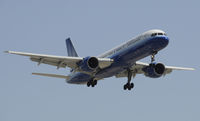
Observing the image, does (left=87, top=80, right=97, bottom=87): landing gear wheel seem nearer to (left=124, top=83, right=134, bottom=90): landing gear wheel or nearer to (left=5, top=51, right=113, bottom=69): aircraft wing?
(left=5, top=51, right=113, bottom=69): aircraft wing

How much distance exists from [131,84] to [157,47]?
9.43 meters

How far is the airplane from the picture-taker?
47928mm

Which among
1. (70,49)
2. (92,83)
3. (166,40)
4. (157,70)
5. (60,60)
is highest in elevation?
(70,49)

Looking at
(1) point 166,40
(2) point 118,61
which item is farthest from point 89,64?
(1) point 166,40

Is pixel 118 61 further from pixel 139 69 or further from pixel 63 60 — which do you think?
pixel 139 69

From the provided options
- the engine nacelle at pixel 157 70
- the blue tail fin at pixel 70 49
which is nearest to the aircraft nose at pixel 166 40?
the engine nacelle at pixel 157 70

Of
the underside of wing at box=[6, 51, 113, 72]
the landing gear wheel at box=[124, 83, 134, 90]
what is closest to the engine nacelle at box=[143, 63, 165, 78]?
the landing gear wheel at box=[124, 83, 134, 90]

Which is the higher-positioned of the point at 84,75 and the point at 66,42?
the point at 66,42

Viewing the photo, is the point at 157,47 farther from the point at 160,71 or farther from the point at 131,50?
the point at 160,71

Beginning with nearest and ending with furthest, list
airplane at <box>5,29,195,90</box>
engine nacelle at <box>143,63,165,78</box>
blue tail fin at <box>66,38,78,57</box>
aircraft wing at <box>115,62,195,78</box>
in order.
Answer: airplane at <box>5,29,195,90</box> < engine nacelle at <box>143,63,165,78</box> < aircraft wing at <box>115,62,195,78</box> < blue tail fin at <box>66,38,78,57</box>

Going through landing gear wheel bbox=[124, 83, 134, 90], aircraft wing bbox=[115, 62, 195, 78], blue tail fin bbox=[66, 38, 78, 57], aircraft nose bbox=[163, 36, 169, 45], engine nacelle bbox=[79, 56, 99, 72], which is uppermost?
blue tail fin bbox=[66, 38, 78, 57]

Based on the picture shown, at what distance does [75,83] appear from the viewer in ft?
190

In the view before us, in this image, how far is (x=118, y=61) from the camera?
50.0 m

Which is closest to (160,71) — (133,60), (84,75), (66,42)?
(133,60)
